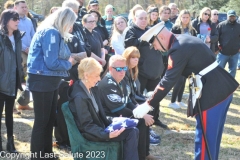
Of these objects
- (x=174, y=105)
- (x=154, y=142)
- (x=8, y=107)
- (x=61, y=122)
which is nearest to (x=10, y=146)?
(x=8, y=107)

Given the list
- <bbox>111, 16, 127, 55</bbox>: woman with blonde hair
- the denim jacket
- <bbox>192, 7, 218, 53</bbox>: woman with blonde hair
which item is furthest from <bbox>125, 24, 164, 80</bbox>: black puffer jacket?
<bbox>192, 7, 218, 53</bbox>: woman with blonde hair

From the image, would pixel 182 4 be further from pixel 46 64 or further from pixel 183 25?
pixel 46 64

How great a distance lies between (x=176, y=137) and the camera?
18.0ft

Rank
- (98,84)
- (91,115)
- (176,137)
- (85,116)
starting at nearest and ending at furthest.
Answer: (85,116), (91,115), (98,84), (176,137)

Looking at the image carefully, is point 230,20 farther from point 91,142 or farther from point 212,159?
point 91,142

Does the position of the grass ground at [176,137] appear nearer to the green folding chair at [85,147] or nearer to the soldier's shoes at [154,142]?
the soldier's shoes at [154,142]

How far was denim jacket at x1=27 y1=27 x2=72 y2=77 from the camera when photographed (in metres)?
3.62

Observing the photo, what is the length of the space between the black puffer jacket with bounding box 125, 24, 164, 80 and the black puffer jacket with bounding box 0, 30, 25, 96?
6.66 feet

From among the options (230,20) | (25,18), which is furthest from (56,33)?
(230,20)

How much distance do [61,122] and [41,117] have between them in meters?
0.81

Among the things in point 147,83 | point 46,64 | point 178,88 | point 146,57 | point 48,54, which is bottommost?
point 178,88

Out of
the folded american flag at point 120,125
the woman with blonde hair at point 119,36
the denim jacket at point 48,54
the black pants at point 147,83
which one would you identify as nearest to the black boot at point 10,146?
the denim jacket at point 48,54

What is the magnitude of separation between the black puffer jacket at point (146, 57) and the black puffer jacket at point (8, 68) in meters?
2.03

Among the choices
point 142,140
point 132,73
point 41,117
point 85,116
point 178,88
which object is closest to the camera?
point 85,116
